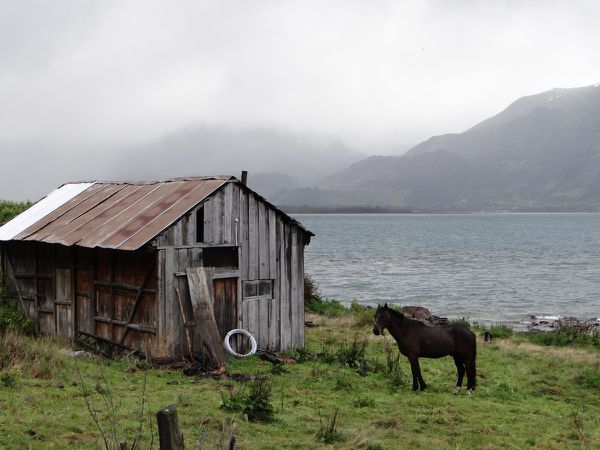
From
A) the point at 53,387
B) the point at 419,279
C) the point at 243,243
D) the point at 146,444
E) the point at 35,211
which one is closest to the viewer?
the point at 146,444

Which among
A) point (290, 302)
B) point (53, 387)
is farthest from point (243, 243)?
point (53, 387)

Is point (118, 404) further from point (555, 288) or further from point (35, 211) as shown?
point (555, 288)

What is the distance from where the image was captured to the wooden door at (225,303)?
62.9 ft

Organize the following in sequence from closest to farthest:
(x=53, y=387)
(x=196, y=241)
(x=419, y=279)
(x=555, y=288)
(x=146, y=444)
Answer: (x=146, y=444), (x=53, y=387), (x=196, y=241), (x=555, y=288), (x=419, y=279)

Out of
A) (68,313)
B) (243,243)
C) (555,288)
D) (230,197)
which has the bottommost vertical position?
(555,288)

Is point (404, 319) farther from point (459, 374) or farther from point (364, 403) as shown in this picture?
point (364, 403)

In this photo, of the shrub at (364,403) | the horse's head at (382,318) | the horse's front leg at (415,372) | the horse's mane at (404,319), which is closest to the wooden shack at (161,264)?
the horse's head at (382,318)

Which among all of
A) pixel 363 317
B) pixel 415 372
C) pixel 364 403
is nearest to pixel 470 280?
pixel 363 317

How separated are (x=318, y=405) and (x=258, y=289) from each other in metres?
7.47

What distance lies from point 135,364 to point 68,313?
5.89 m

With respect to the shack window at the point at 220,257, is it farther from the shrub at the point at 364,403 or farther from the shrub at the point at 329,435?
the shrub at the point at 329,435

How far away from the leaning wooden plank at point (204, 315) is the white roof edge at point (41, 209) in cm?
842

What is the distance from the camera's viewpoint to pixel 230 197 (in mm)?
19656

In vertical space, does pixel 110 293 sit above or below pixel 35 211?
below
